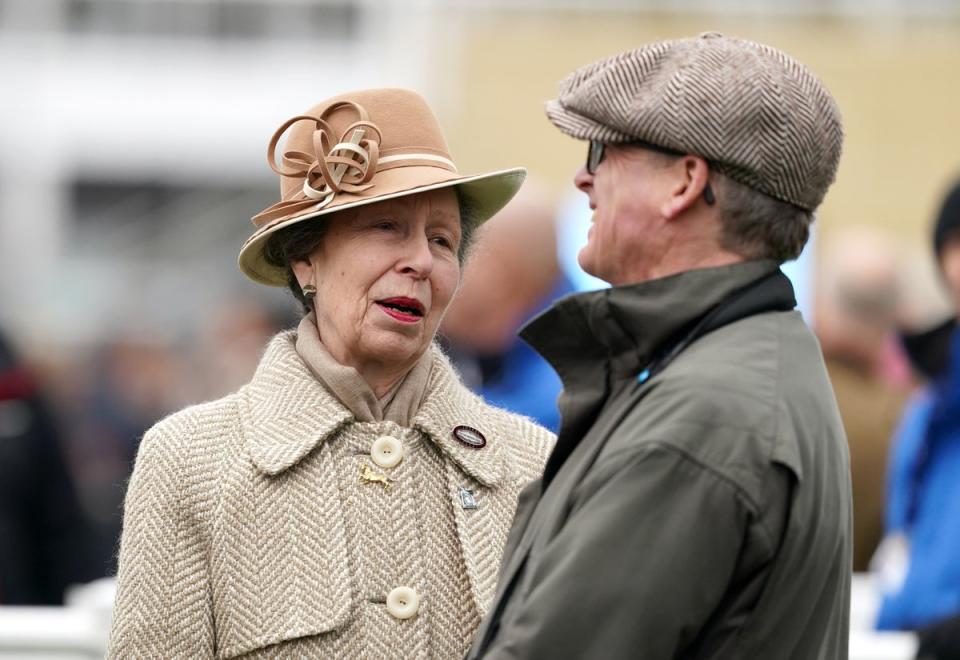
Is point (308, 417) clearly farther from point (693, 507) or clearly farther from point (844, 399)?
point (844, 399)

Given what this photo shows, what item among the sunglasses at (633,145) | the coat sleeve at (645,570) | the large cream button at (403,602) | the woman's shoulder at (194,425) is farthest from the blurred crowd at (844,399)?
the coat sleeve at (645,570)

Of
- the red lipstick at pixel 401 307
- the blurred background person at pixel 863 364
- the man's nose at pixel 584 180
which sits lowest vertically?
the blurred background person at pixel 863 364

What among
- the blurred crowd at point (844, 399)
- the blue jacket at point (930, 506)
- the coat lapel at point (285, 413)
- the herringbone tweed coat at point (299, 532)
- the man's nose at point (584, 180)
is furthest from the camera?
the blurred crowd at point (844, 399)

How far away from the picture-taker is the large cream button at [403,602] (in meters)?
3.41

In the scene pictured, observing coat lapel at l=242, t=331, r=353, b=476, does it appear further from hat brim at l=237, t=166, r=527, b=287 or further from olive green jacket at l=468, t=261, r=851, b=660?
olive green jacket at l=468, t=261, r=851, b=660

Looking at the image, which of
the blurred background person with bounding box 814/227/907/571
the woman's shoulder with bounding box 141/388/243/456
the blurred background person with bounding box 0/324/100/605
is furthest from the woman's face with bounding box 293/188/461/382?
the blurred background person with bounding box 0/324/100/605

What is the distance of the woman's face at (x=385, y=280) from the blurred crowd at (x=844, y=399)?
0.33 metres

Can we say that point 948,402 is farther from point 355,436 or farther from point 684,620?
point 684,620

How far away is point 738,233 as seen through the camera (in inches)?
112

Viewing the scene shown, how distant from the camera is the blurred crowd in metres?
5.37

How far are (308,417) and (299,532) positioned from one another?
0.83 ft

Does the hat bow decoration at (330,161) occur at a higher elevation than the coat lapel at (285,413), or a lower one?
higher

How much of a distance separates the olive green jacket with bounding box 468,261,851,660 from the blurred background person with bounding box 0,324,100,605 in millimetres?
4794

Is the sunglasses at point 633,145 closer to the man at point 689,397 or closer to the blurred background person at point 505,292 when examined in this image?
the man at point 689,397
